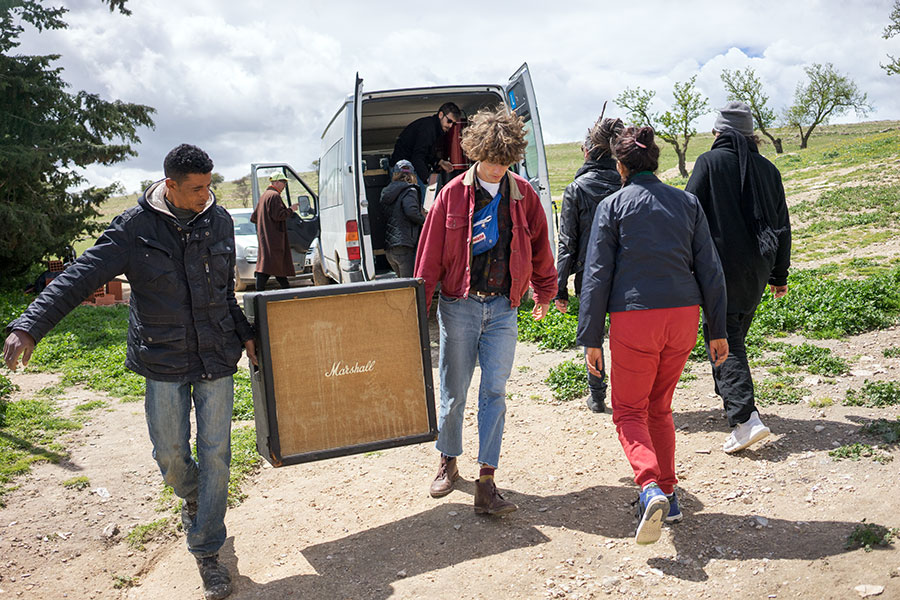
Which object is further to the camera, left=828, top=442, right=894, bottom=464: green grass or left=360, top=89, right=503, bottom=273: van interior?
left=360, top=89, right=503, bottom=273: van interior

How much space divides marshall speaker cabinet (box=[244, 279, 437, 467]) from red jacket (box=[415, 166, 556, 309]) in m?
0.21

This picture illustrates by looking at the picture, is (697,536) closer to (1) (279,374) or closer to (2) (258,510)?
(1) (279,374)

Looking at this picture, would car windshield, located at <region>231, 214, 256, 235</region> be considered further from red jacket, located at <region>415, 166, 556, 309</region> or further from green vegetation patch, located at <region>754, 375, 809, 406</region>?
red jacket, located at <region>415, 166, 556, 309</region>

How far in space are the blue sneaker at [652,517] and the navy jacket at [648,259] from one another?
0.76 m

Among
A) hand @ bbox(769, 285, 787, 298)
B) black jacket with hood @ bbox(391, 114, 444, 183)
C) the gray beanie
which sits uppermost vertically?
black jacket with hood @ bbox(391, 114, 444, 183)

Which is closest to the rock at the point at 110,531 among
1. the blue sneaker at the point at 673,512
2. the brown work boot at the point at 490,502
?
the brown work boot at the point at 490,502

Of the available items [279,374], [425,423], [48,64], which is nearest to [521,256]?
[425,423]

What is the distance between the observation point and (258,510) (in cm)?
449

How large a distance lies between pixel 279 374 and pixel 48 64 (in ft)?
49.2

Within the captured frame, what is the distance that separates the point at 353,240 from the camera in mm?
8484

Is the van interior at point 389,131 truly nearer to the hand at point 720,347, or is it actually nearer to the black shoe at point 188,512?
the hand at point 720,347

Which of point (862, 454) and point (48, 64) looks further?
point (48, 64)

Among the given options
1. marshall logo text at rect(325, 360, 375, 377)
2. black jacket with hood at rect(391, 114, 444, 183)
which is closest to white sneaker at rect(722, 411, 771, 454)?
marshall logo text at rect(325, 360, 375, 377)

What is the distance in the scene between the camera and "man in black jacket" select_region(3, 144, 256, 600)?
3232 mm
